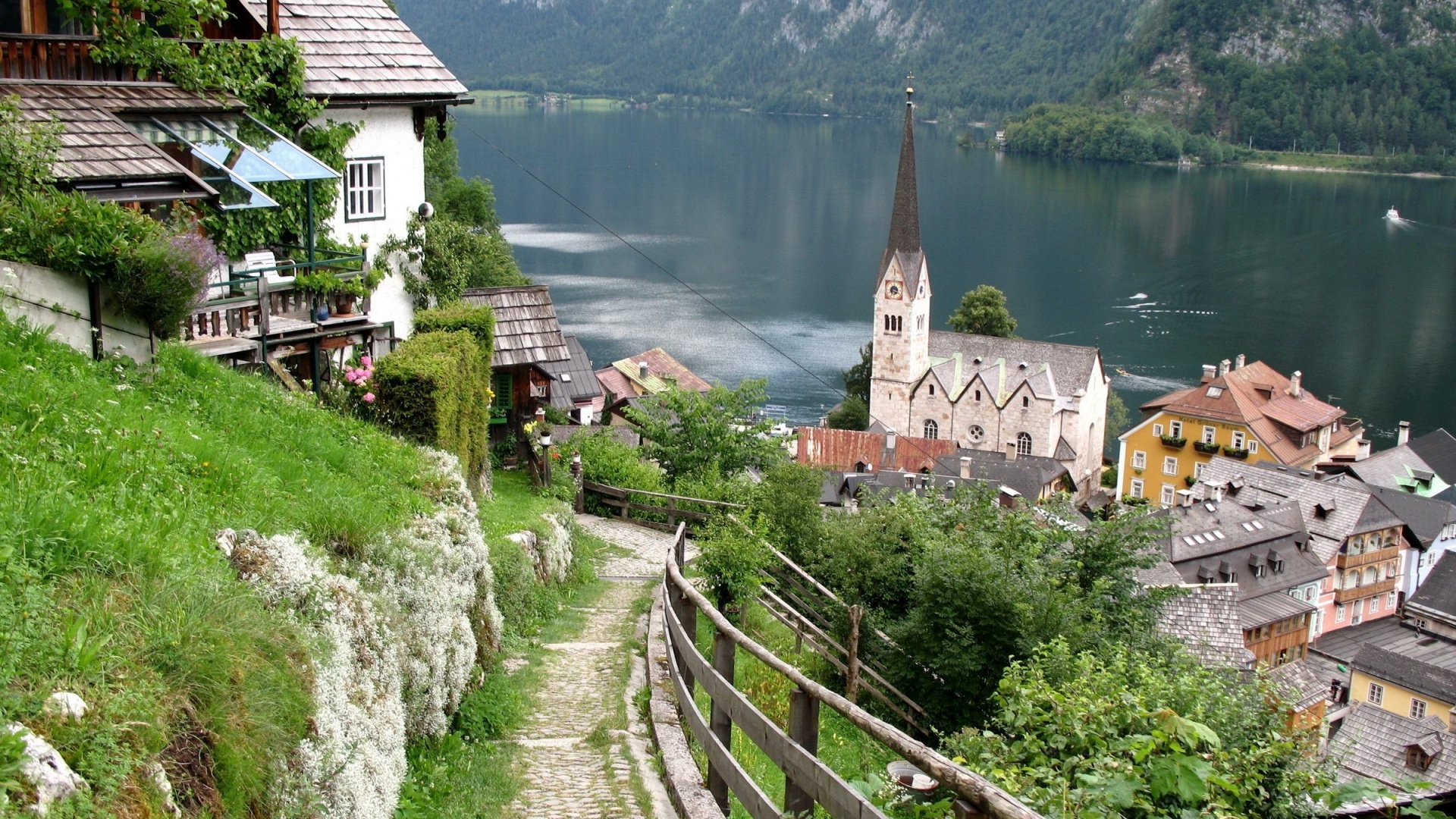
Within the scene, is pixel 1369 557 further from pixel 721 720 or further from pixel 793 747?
pixel 793 747

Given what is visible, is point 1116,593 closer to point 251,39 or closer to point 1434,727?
point 251,39

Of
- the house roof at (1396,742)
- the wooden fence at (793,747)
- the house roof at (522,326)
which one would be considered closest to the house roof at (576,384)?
the house roof at (522,326)

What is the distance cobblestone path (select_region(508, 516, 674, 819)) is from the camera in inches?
239

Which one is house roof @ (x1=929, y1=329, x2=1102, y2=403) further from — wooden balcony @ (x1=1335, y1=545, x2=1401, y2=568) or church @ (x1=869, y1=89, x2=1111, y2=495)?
wooden balcony @ (x1=1335, y1=545, x2=1401, y2=568)

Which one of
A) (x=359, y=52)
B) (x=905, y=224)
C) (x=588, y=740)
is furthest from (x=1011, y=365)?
(x=588, y=740)

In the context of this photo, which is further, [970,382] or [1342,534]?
[970,382]

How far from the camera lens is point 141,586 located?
4969mm

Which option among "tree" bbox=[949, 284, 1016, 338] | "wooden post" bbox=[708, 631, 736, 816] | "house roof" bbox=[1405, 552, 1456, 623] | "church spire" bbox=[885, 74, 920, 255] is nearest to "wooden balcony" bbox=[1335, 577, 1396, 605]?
"house roof" bbox=[1405, 552, 1456, 623]

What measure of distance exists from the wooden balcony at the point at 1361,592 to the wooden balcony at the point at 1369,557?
3.54 feet

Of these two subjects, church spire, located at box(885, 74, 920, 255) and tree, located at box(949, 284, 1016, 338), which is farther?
tree, located at box(949, 284, 1016, 338)

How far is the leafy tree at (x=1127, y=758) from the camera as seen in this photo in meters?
4.86

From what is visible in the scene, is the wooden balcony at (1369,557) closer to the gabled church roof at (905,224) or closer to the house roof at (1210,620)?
the house roof at (1210,620)

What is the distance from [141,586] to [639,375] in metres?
58.9

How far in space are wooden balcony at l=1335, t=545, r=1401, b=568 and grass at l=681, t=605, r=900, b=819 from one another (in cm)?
4426
